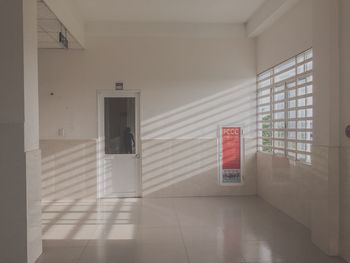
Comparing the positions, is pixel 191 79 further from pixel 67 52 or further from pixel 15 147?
pixel 15 147

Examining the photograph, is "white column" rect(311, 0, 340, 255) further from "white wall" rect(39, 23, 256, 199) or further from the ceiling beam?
"white wall" rect(39, 23, 256, 199)

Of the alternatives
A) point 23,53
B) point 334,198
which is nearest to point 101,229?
point 23,53

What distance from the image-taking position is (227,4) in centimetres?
641

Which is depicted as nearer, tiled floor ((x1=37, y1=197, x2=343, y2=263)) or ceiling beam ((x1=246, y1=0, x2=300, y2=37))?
tiled floor ((x1=37, y1=197, x2=343, y2=263))

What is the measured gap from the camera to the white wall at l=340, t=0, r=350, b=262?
3.99 metres

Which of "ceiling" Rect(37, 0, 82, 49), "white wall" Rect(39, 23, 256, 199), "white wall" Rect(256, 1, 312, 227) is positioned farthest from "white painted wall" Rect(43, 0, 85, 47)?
"white wall" Rect(256, 1, 312, 227)

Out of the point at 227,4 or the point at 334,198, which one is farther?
the point at 227,4

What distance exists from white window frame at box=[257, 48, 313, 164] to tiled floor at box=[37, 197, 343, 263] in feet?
3.68

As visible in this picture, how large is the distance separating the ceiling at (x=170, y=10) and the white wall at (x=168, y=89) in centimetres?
25

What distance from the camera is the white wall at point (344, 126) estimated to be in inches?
157

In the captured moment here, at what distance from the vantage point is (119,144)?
297 inches

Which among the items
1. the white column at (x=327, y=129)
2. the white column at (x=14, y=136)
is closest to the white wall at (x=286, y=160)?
the white column at (x=327, y=129)

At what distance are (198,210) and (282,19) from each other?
3.70 metres

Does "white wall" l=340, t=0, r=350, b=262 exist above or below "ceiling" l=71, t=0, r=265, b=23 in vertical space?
below
